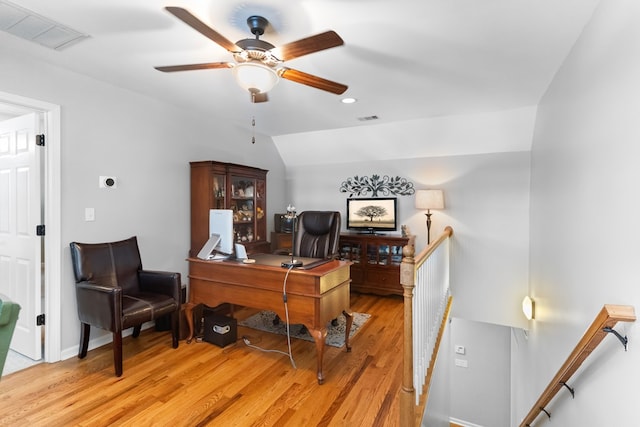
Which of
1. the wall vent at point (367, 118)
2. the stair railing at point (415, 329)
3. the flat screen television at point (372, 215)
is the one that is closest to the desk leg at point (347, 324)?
the stair railing at point (415, 329)

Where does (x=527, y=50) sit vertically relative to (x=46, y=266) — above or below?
above

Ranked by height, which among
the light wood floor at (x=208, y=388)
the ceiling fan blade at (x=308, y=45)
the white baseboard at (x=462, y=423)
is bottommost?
the white baseboard at (x=462, y=423)

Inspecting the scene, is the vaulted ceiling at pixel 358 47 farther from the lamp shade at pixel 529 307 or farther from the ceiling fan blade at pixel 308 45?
the lamp shade at pixel 529 307

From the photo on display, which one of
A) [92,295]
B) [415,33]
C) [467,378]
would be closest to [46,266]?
[92,295]

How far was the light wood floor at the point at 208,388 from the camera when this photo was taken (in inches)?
79.1

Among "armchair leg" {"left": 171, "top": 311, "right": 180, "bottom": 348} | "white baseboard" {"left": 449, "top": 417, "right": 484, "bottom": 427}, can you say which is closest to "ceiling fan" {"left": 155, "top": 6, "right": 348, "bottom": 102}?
"armchair leg" {"left": 171, "top": 311, "right": 180, "bottom": 348}

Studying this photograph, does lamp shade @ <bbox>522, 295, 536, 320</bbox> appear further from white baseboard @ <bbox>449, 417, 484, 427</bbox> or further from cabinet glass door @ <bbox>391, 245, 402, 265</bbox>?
white baseboard @ <bbox>449, 417, 484, 427</bbox>

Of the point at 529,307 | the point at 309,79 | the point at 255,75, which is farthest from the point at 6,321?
the point at 529,307

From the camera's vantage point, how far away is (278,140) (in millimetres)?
5254

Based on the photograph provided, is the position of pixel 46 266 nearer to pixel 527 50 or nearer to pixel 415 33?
pixel 415 33

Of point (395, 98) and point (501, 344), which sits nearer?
point (395, 98)

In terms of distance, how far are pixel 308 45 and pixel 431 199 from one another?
3106mm

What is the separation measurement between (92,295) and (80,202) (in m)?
0.84

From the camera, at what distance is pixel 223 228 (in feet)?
9.55
